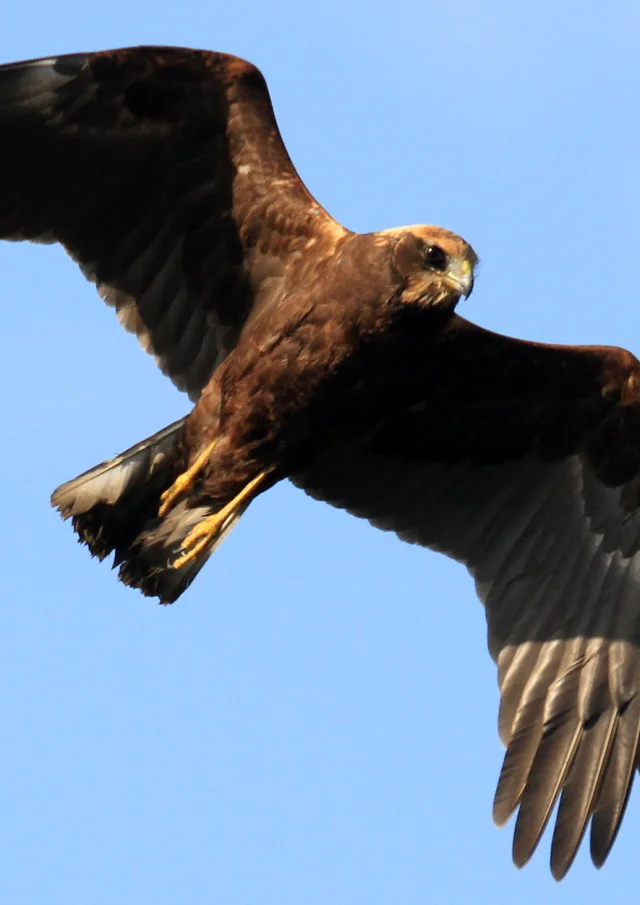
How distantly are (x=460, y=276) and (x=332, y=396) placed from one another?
0.81 meters

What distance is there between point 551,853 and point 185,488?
257 centimetres

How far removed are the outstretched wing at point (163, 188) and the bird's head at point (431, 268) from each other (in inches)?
20.8

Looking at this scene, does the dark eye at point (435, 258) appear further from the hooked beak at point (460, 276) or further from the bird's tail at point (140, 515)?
the bird's tail at point (140, 515)

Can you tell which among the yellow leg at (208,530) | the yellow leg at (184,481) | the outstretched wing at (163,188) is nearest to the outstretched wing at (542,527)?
the yellow leg at (208,530)

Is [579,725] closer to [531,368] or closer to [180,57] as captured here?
[531,368]

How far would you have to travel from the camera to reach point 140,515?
7.99 m

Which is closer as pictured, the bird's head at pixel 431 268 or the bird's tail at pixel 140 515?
the bird's head at pixel 431 268

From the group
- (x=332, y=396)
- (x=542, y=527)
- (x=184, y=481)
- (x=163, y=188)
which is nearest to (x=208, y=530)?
(x=184, y=481)

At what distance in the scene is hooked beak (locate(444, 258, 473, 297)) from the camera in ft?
23.9

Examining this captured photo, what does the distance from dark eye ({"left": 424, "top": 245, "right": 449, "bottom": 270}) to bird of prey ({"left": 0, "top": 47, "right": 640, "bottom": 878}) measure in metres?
0.03

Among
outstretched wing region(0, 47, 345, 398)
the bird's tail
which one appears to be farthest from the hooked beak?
the bird's tail

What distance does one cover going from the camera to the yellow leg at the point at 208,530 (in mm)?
7871

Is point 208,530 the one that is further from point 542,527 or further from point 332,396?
point 542,527

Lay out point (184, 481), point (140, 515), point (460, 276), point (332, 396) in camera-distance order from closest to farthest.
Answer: point (460, 276)
point (332, 396)
point (184, 481)
point (140, 515)
